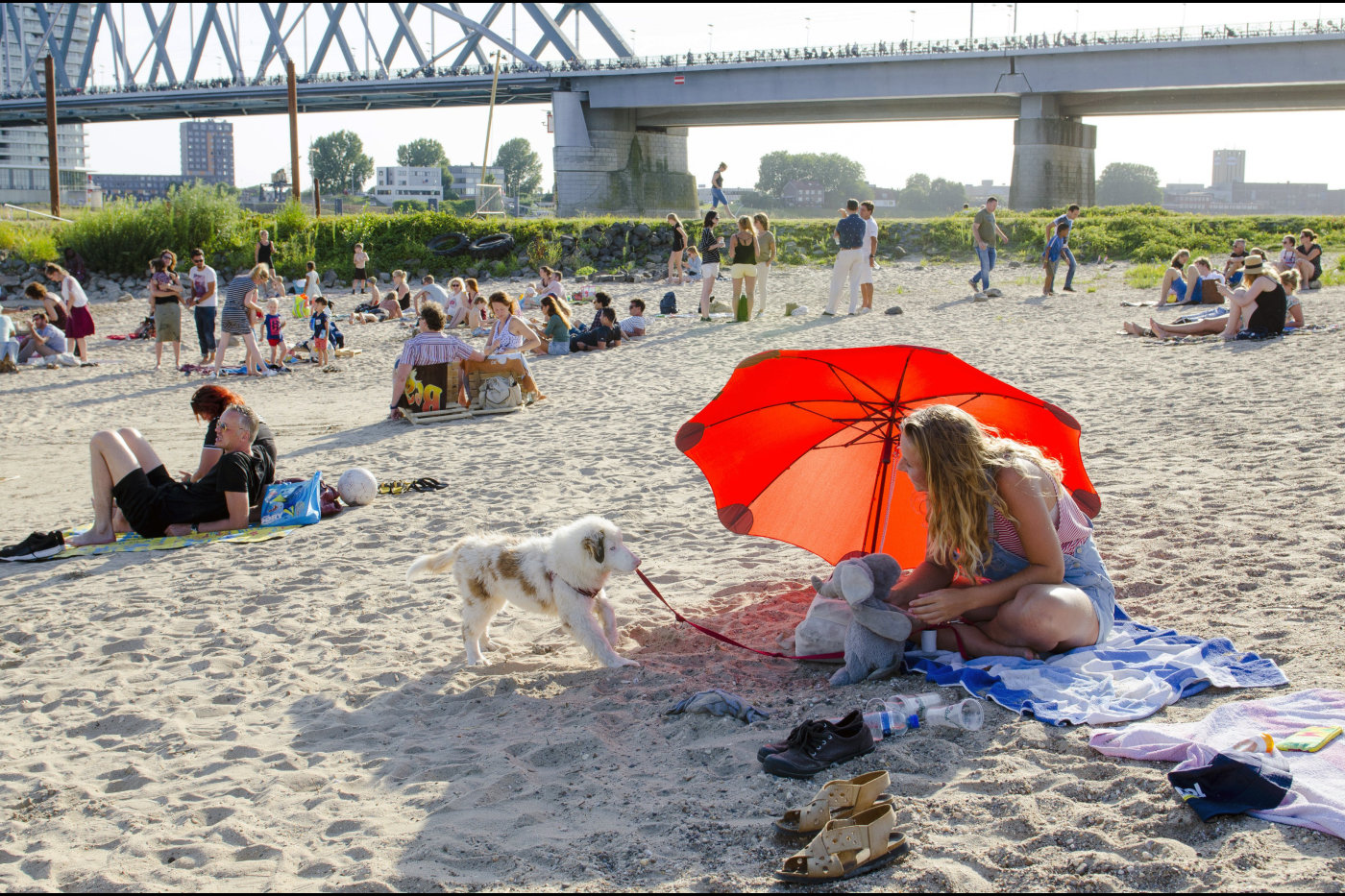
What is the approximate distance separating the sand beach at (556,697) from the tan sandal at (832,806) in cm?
8

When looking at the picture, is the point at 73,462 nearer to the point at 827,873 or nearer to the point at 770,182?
the point at 827,873

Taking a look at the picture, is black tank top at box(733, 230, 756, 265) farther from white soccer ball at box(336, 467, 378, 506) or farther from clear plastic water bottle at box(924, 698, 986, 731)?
clear plastic water bottle at box(924, 698, 986, 731)

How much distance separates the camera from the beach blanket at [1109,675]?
3539 millimetres

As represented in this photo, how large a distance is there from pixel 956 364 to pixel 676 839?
220 cm

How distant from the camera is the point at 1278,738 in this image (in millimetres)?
3168

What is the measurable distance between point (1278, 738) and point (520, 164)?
6680 inches

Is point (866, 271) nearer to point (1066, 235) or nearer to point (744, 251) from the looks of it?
point (744, 251)

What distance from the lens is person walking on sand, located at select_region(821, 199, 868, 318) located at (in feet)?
54.7

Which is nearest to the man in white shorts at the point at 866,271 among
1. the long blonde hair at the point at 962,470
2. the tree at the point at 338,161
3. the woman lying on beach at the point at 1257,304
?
the woman lying on beach at the point at 1257,304

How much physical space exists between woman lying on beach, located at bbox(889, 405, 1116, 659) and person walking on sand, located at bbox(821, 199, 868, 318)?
1320cm

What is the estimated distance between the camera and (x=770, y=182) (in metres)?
165

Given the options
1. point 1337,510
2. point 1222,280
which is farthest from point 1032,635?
point 1222,280

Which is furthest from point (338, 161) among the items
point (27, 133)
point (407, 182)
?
point (27, 133)

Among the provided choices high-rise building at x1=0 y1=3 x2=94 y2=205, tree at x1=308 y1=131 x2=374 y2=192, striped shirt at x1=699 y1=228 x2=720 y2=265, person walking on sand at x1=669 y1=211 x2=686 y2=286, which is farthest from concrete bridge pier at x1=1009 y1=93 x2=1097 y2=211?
tree at x1=308 y1=131 x2=374 y2=192
